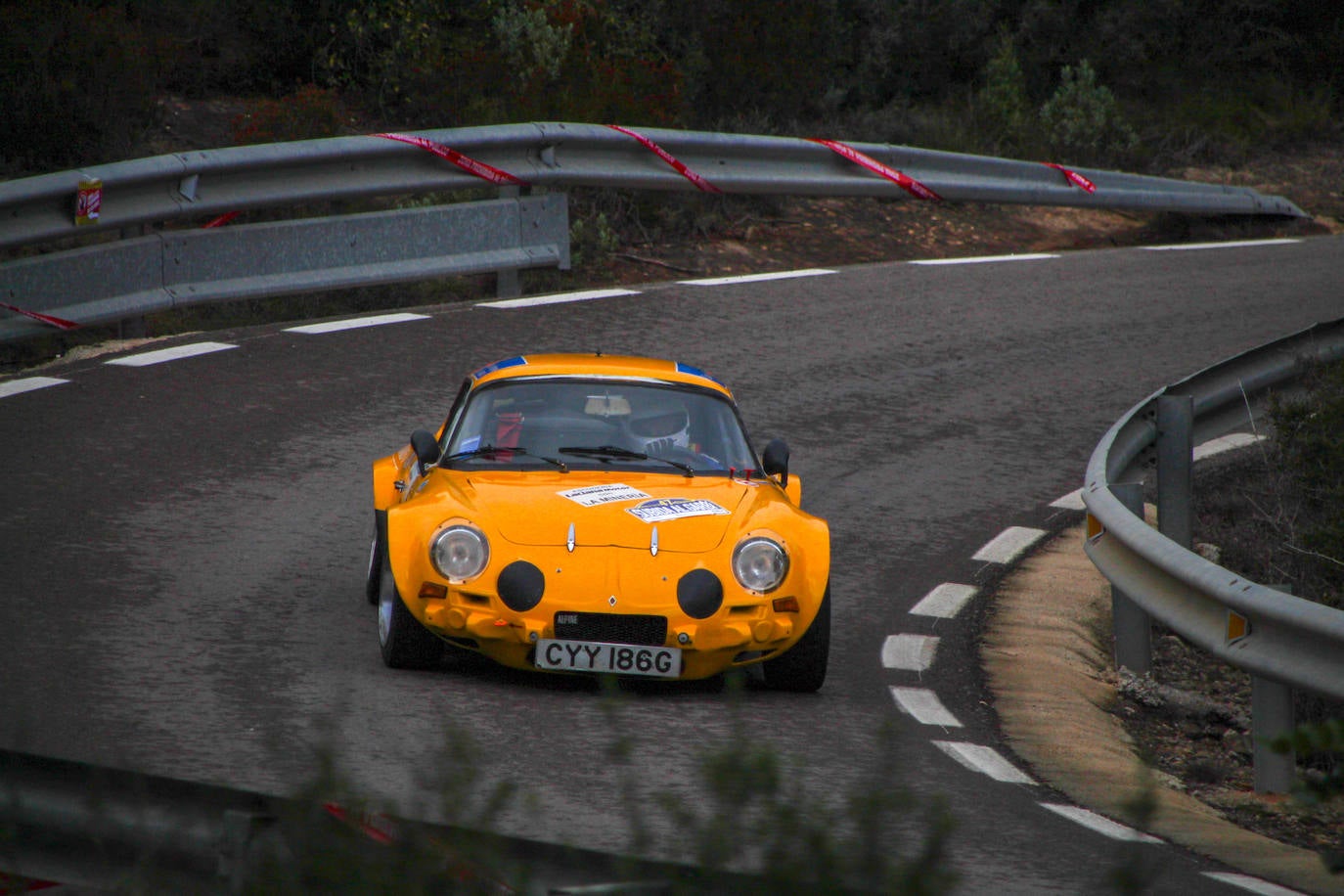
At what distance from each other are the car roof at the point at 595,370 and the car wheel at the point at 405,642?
157cm

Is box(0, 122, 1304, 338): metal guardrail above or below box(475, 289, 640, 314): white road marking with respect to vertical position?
above

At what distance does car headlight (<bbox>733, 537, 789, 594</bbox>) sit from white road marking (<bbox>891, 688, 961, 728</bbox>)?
73 centimetres

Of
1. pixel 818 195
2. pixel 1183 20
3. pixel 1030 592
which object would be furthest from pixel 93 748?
pixel 1183 20

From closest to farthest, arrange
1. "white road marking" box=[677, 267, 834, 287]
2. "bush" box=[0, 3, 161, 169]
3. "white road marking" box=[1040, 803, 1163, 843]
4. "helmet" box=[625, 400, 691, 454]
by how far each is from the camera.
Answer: "white road marking" box=[1040, 803, 1163, 843] < "helmet" box=[625, 400, 691, 454] < "white road marking" box=[677, 267, 834, 287] < "bush" box=[0, 3, 161, 169]

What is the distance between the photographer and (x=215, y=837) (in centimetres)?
278

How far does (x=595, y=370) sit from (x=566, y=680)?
184 cm

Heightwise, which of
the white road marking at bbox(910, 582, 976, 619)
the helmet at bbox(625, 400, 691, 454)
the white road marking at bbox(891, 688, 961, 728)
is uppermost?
the helmet at bbox(625, 400, 691, 454)

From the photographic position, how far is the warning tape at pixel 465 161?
1407cm

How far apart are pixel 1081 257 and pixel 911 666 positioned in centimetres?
1101

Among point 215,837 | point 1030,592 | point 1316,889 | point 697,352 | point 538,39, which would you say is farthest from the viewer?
point 538,39

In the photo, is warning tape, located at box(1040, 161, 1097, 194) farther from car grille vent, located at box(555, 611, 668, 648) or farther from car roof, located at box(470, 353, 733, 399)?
car grille vent, located at box(555, 611, 668, 648)

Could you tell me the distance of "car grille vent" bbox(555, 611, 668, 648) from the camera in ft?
22.3

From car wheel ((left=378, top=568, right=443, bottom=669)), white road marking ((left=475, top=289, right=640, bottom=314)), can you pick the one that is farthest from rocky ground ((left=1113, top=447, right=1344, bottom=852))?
white road marking ((left=475, top=289, right=640, bottom=314))

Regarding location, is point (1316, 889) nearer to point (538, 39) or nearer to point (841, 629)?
point (841, 629)
